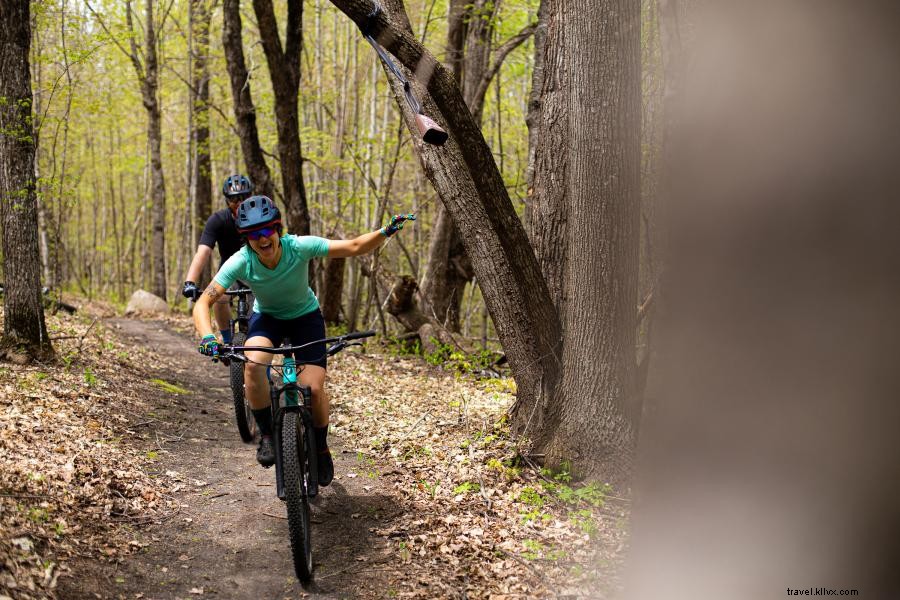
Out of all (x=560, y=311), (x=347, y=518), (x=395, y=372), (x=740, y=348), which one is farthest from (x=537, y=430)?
(x=395, y=372)

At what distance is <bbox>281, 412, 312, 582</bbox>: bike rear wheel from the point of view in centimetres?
401

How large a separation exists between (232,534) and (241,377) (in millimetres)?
2147

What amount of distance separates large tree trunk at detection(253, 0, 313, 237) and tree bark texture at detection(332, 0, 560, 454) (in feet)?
21.5

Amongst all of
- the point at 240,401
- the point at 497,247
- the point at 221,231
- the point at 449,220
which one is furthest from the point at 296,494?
the point at 449,220

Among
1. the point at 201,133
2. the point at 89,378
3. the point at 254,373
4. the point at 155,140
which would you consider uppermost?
the point at 201,133

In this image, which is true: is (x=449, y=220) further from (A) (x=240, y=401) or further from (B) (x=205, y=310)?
(B) (x=205, y=310)

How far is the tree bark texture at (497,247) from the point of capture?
5570 millimetres

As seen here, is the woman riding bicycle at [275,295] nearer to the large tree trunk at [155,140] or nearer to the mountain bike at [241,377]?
the mountain bike at [241,377]

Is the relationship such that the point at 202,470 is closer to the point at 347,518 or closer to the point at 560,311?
the point at 347,518

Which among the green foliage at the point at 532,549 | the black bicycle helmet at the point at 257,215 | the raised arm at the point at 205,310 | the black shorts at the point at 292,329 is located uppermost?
the black bicycle helmet at the point at 257,215

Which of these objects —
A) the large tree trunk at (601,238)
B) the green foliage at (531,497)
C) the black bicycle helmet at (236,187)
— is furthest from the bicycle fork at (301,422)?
the black bicycle helmet at (236,187)

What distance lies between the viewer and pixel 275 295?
486 cm

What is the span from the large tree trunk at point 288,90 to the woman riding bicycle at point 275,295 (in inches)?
273

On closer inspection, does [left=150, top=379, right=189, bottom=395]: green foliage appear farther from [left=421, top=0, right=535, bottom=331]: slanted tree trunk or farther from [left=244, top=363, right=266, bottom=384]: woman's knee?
[left=421, top=0, right=535, bottom=331]: slanted tree trunk
